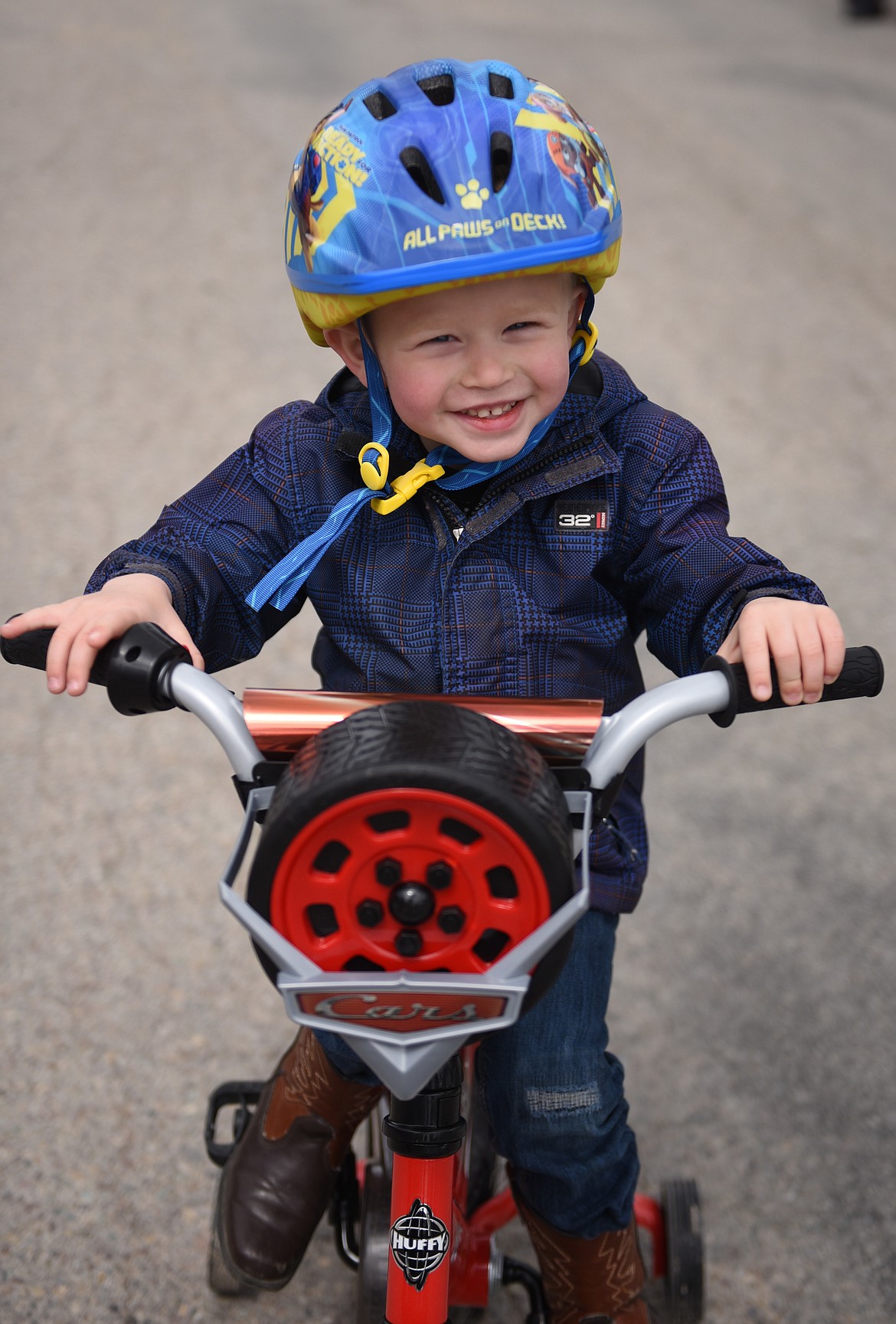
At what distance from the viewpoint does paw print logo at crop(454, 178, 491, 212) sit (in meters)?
1.38

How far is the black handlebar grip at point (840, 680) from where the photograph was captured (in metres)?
1.26

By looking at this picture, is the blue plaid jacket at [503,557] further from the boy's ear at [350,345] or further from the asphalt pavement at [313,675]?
the asphalt pavement at [313,675]

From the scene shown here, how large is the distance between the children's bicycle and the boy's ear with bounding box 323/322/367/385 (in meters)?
0.53

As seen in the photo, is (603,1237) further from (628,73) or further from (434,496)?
(628,73)

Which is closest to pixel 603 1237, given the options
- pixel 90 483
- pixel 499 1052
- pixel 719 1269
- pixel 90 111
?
pixel 499 1052

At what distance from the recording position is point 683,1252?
1912 millimetres

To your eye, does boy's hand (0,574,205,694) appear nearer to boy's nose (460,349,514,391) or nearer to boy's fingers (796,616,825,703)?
boy's nose (460,349,514,391)

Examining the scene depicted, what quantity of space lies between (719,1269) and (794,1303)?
12 cm

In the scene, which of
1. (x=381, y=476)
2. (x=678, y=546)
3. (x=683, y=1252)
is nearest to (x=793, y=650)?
(x=678, y=546)

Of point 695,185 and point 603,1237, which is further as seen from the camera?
point 695,185

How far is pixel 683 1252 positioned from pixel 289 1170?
0.58 meters

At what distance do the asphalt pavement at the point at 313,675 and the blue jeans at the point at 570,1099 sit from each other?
0.50m

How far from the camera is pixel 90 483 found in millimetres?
4141

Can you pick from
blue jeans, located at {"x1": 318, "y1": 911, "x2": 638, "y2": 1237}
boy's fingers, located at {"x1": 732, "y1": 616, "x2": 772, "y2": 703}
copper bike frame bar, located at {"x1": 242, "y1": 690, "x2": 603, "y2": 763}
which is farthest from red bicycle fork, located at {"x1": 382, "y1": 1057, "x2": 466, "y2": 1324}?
boy's fingers, located at {"x1": 732, "y1": 616, "x2": 772, "y2": 703}
